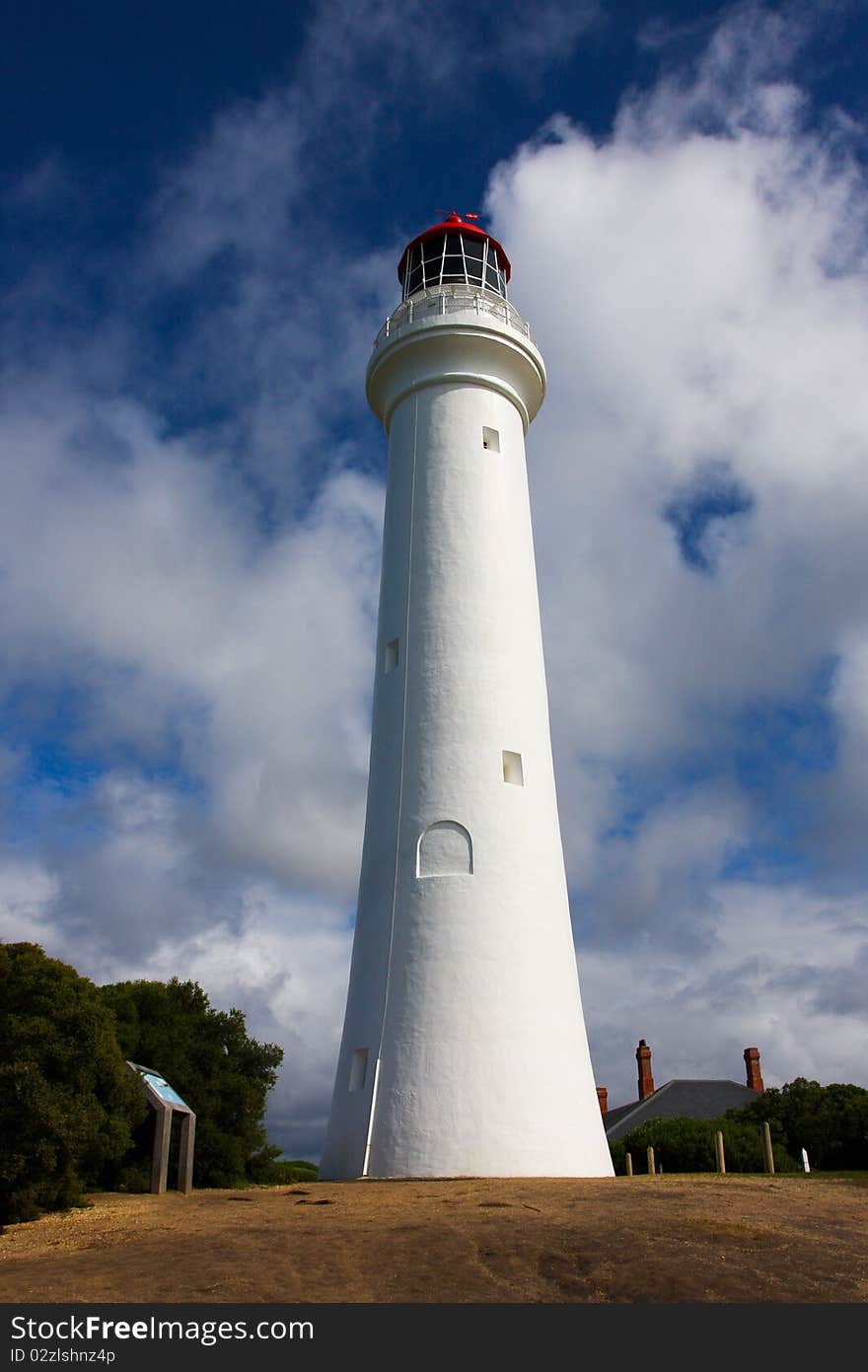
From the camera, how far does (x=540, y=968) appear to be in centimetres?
1709

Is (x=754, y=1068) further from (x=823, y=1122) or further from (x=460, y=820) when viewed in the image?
(x=460, y=820)

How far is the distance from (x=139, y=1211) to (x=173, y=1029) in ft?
20.7

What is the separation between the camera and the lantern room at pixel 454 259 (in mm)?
24172

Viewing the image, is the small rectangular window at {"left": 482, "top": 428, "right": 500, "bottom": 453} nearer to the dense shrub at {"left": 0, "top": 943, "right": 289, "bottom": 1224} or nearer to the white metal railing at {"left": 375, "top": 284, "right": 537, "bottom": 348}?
the white metal railing at {"left": 375, "top": 284, "right": 537, "bottom": 348}

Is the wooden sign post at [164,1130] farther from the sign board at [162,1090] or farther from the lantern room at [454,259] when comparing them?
the lantern room at [454,259]

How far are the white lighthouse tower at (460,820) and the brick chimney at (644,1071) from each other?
3148 centimetres

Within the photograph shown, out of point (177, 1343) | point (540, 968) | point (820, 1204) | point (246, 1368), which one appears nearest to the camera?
point (246, 1368)

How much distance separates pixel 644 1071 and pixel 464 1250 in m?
41.0

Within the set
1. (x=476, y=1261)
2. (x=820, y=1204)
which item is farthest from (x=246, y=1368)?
(x=820, y=1204)

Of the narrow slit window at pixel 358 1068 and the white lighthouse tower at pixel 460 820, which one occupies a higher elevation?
the white lighthouse tower at pixel 460 820

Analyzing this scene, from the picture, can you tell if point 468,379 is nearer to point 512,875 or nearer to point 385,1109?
point 512,875

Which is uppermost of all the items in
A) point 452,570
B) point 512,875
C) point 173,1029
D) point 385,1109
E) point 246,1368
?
point 452,570

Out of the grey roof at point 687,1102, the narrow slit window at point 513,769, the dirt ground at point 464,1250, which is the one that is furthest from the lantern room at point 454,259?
the grey roof at point 687,1102

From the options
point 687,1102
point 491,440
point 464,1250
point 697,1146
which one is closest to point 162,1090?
point 464,1250
